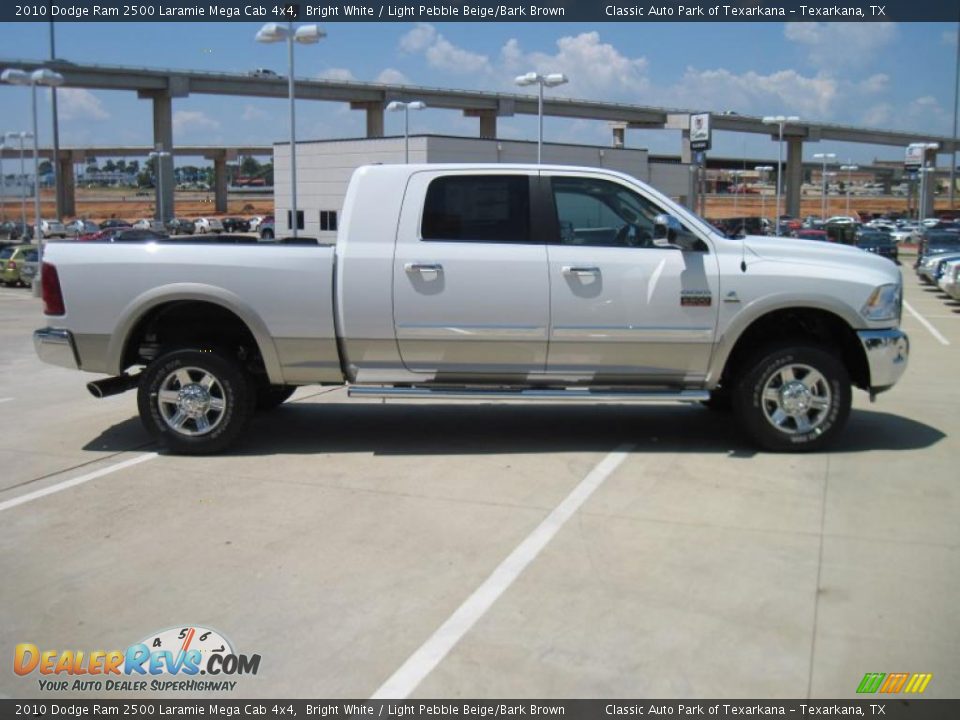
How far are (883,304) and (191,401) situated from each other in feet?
16.8

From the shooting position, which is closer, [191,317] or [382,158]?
[191,317]

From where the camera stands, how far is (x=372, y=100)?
88.2 m

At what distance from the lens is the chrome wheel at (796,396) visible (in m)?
7.33

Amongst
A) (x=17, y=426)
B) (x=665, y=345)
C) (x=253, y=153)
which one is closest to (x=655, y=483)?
(x=665, y=345)

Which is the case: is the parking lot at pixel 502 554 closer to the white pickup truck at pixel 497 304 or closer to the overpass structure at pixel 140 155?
the white pickup truck at pixel 497 304

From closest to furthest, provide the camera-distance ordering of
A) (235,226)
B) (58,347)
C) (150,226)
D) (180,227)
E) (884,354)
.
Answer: (884,354) < (58,347) < (150,226) < (180,227) < (235,226)

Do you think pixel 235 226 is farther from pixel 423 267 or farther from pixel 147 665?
pixel 147 665

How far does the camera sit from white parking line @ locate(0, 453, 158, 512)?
255 inches

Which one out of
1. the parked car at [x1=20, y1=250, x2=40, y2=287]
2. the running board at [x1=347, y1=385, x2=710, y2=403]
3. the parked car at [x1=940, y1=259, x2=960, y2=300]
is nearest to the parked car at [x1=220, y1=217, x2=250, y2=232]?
the parked car at [x1=20, y1=250, x2=40, y2=287]

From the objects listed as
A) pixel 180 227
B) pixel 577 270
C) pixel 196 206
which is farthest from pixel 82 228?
pixel 577 270

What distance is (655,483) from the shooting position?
22.1 ft

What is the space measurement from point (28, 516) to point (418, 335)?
9.21 feet

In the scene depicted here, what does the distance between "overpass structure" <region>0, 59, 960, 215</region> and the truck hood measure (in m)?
69.9

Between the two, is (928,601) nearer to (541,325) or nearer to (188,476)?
(541,325)
